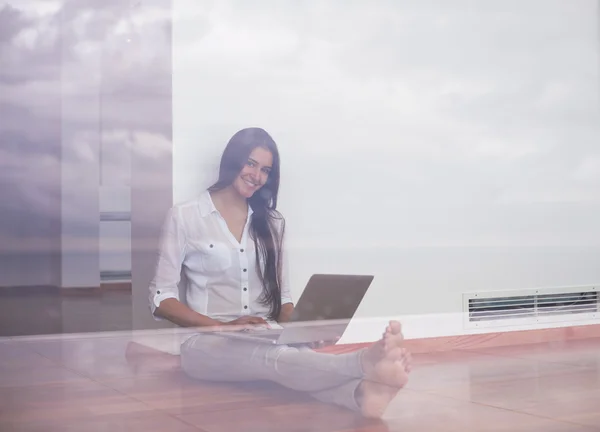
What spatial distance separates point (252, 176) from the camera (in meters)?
2.04

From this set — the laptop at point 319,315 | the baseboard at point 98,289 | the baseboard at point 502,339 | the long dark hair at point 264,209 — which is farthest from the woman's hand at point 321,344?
the baseboard at point 98,289

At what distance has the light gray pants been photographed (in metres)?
1.96

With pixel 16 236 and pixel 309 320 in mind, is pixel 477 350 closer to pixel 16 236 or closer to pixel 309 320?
pixel 309 320

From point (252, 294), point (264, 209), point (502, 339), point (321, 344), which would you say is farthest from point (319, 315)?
point (502, 339)

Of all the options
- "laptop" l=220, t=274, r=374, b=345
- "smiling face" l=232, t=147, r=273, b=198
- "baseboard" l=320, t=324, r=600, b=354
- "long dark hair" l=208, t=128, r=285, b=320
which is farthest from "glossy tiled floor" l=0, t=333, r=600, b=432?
"smiling face" l=232, t=147, r=273, b=198

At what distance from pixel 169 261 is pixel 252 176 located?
0.34 meters

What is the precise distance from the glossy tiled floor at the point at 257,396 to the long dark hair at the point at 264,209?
0.24 metres

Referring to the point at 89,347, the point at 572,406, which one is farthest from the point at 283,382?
the point at 572,406

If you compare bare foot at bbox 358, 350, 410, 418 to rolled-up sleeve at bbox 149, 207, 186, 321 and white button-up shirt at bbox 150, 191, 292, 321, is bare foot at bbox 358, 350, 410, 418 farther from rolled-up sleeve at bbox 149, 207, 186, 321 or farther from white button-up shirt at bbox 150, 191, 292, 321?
rolled-up sleeve at bbox 149, 207, 186, 321

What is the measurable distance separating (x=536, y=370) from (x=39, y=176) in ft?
4.97

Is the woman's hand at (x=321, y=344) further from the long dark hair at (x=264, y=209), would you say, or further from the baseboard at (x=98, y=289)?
the baseboard at (x=98, y=289)

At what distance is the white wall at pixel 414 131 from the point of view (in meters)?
1.85

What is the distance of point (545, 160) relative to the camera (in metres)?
2.21

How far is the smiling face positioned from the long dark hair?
0.4 inches
